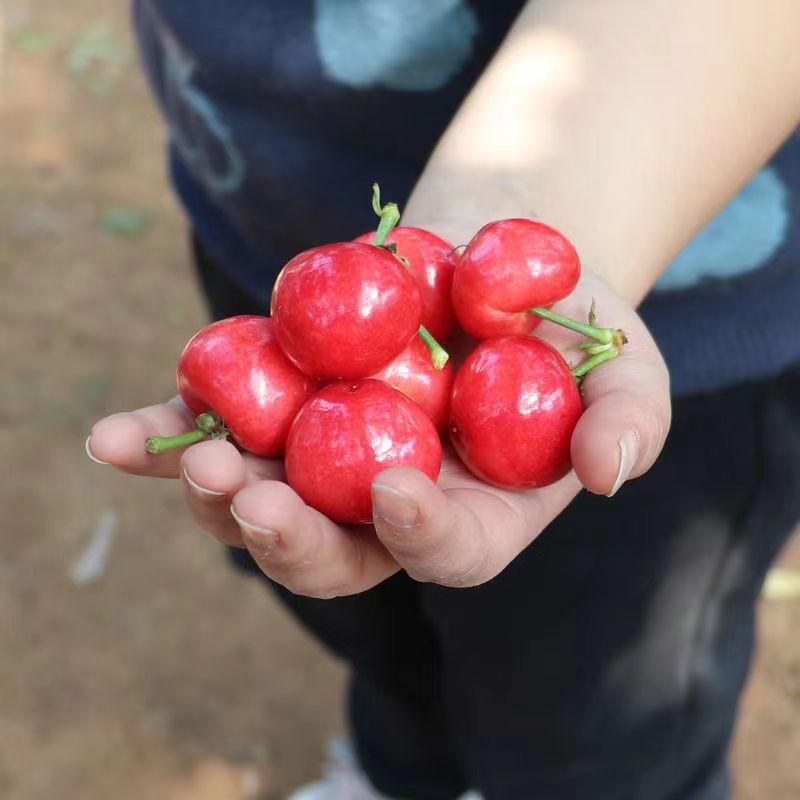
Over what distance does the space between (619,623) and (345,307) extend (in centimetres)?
72

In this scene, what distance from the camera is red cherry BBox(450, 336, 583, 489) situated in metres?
1.08

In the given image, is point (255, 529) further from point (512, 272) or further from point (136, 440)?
point (512, 272)

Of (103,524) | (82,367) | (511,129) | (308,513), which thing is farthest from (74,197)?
(308,513)

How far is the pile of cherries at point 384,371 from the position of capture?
3.46 ft

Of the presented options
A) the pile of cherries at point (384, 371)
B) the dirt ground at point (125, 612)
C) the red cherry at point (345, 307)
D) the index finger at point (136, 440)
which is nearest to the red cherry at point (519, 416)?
the pile of cherries at point (384, 371)

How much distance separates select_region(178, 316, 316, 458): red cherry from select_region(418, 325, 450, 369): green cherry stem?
15 centimetres

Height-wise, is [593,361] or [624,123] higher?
[624,123]

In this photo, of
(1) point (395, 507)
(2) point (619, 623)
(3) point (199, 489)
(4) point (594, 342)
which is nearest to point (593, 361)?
(4) point (594, 342)

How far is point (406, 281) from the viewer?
112 cm

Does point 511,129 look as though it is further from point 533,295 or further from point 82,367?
point 82,367

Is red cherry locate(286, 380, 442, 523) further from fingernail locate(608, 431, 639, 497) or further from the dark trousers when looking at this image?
the dark trousers

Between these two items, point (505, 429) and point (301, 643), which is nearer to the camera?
point (505, 429)

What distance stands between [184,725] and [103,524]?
2.36 ft

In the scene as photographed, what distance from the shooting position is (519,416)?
1.10m
